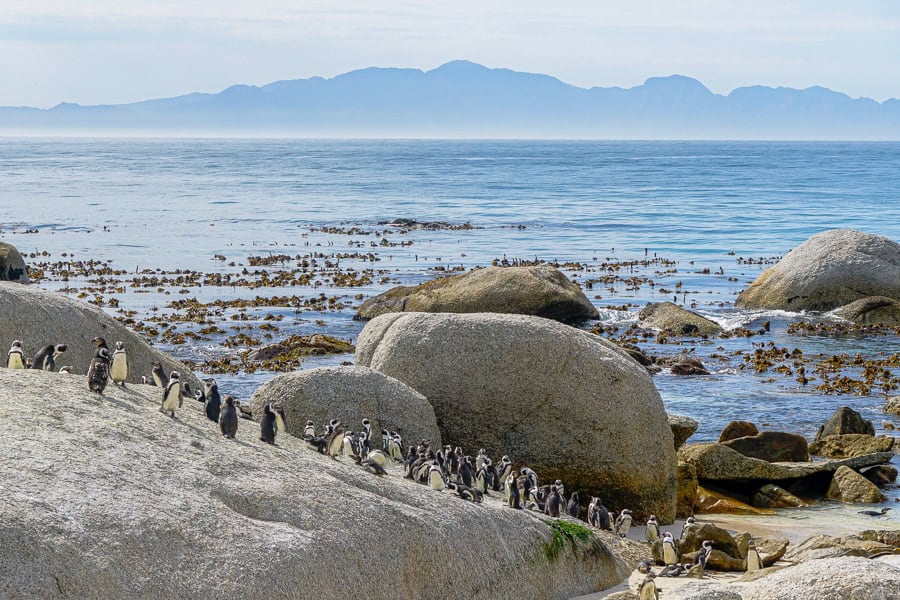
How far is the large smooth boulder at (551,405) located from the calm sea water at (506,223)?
225 inches

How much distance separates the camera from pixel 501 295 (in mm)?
30844

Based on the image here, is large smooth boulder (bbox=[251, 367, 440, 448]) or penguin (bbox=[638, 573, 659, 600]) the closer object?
penguin (bbox=[638, 573, 659, 600])

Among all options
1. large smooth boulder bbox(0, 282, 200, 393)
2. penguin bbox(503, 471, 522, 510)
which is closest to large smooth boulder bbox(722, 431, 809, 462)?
penguin bbox(503, 471, 522, 510)

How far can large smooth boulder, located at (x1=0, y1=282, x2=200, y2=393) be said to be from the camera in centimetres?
1700

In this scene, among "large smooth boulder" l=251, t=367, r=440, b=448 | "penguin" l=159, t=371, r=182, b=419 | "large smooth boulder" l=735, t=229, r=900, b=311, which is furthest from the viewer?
"large smooth boulder" l=735, t=229, r=900, b=311

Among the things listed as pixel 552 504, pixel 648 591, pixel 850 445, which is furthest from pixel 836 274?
pixel 648 591

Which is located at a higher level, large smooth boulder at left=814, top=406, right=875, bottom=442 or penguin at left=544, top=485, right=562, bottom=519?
penguin at left=544, top=485, right=562, bottom=519

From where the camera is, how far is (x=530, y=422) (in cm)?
1716

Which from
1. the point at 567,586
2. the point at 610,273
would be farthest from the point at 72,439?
the point at 610,273

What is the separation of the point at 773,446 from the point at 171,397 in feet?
40.6

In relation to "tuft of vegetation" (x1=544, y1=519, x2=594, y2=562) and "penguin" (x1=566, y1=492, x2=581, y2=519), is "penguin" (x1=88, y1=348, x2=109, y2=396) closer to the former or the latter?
"tuft of vegetation" (x1=544, y1=519, x2=594, y2=562)

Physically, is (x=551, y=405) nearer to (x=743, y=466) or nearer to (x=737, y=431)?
(x=743, y=466)

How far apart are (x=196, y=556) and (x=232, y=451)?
216 cm

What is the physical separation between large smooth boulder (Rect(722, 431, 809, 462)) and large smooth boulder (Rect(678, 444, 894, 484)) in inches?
28.2
